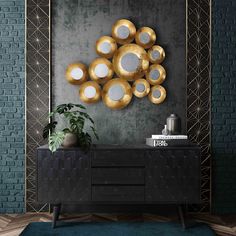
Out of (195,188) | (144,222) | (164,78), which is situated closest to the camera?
(195,188)

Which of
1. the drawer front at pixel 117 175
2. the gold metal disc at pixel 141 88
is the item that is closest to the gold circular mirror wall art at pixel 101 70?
the gold metal disc at pixel 141 88

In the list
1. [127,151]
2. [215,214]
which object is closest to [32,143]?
[127,151]

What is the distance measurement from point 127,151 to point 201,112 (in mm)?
1011

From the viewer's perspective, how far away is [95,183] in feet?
9.26

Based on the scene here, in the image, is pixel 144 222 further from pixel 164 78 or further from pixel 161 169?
pixel 164 78

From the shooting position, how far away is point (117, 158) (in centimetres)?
282

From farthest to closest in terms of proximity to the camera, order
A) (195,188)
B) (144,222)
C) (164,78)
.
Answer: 1. (164,78)
2. (144,222)
3. (195,188)

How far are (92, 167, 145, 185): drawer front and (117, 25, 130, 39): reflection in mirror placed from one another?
4.56ft

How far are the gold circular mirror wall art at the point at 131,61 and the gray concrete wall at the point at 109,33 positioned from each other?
24 cm

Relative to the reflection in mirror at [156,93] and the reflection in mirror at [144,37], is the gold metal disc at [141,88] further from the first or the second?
the reflection in mirror at [144,37]

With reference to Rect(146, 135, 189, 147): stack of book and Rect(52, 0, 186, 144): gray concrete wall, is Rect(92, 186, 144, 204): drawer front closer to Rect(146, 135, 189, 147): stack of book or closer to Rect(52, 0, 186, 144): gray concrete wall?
Rect(146, 135, 189, 147): stack of book

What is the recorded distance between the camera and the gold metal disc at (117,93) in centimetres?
326

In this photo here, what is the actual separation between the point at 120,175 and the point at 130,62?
1.20 metres

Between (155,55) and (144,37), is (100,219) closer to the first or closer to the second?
(155,55)
